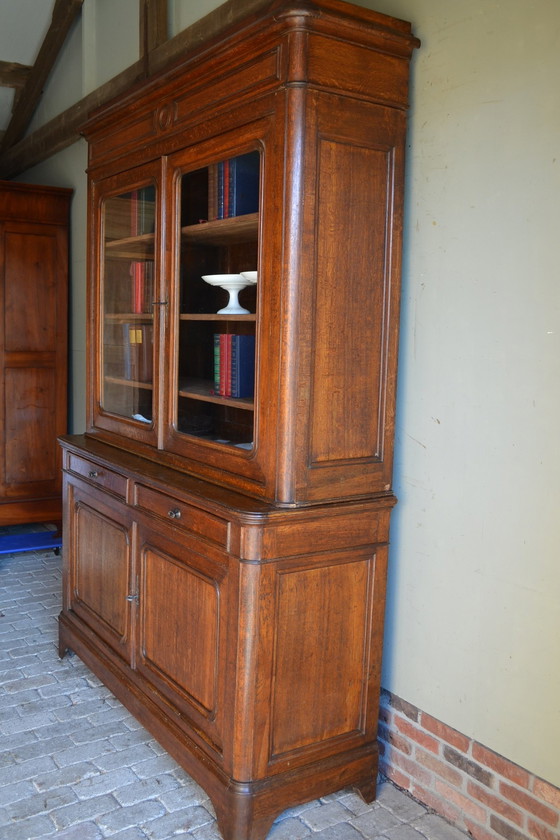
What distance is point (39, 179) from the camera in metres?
5.51

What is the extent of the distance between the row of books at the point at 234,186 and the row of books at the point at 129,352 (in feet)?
1.91

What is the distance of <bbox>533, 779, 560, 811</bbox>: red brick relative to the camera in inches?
79.3

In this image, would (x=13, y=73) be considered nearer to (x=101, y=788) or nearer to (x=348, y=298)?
(x=348, y=298)

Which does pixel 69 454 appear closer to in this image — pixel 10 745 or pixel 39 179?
pixel 10 745

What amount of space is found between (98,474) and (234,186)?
4.25 ft

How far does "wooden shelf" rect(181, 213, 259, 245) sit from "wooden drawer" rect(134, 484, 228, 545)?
2.68 ft

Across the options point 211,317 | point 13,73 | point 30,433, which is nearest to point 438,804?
point 211,317

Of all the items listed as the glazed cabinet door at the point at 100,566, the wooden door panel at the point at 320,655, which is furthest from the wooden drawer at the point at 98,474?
the wooden door panel at the point at 320,655

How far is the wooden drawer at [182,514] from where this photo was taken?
2248 millimetres

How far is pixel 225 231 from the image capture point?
239 cm

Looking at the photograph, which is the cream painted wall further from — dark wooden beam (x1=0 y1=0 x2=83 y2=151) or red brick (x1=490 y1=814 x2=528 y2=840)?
dark wooden beam (x1=0 y1=0 x2=83 y2=151)

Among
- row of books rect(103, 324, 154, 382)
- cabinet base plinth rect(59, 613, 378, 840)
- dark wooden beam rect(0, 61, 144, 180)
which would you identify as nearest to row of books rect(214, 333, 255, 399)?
row of books rect(103, 324, 154, 382)

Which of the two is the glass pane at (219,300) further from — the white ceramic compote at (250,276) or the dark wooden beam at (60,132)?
the dark wooden beam at (60,132)

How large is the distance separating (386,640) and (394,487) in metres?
0.51
